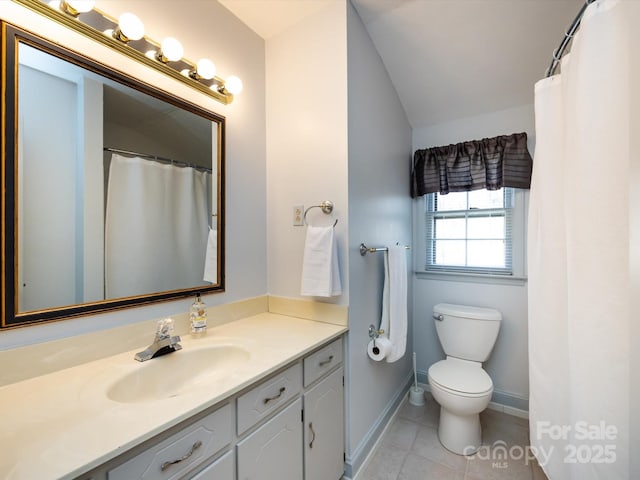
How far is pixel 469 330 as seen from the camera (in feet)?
6.22

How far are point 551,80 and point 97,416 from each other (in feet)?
5.87

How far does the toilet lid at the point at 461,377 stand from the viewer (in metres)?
1.58

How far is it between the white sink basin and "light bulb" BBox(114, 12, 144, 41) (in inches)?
47.1

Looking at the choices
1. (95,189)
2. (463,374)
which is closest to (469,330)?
(463,374)

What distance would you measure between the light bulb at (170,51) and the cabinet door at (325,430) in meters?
1.51

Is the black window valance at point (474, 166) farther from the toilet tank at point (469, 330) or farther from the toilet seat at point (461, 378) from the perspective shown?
the toilet seat at point (461, 378)

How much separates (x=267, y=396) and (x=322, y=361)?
33 centimetres

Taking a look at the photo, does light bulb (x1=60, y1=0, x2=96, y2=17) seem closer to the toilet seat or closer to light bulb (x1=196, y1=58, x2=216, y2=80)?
A: light bulb (x1=196, y1=58, x2=216, y2=80)

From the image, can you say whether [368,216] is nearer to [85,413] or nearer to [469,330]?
[469,330]

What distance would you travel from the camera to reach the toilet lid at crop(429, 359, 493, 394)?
158 cm

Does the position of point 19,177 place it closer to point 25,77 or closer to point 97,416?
point 25,77

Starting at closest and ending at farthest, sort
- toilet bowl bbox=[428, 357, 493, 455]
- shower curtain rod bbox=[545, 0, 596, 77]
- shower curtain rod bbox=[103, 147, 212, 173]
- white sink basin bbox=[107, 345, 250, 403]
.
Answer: shower curtain rod bbox=[545, 0, 596, 77], white sink basin bbox=[107, 345, 250, 403], shower curtain rod bbox=[103, 147, 212, 173], toilet bowl bbox=[428, 357, 493, 455]

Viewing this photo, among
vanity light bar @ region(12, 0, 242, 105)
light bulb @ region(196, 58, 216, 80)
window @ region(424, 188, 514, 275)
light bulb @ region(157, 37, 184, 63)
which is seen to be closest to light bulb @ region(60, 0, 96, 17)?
vanity light bar @ region(12, 0, 242, 105)

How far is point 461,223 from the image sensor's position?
222cm
